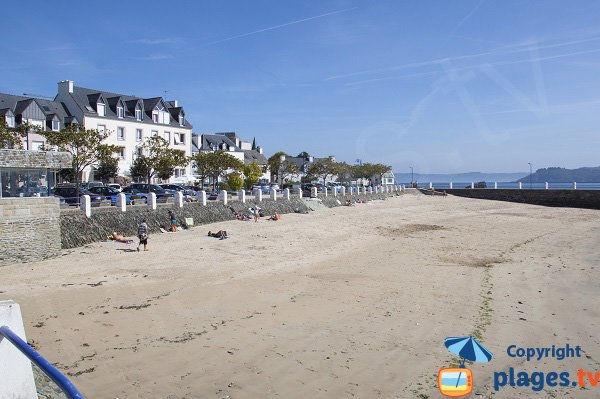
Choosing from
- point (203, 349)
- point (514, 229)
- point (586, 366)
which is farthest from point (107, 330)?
point (514, 229)

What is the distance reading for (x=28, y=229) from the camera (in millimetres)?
17391

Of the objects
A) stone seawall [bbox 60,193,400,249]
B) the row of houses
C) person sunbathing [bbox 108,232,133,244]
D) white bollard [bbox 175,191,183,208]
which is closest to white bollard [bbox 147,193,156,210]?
stone seawall [bbox 60,193,400,249]

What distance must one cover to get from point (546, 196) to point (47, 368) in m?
65.6

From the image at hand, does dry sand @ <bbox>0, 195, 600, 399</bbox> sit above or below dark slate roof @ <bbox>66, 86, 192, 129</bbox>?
below

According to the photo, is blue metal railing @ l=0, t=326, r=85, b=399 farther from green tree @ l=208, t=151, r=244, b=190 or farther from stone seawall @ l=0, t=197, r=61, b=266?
green tree @ l=208, t=151, r=244, b=190

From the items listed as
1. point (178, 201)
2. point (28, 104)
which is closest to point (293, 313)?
point (178, 201)

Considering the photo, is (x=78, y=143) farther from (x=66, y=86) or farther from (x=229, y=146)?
(x=229, y=146)

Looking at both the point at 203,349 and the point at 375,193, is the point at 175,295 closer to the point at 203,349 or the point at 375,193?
the point at 203,349

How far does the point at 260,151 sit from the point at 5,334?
8235cm

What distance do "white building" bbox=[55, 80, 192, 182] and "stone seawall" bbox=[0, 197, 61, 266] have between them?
2680 centimetres

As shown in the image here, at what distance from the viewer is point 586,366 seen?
8383mm

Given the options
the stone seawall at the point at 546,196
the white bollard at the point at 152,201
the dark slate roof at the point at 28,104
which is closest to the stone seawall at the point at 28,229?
the white bollard at the point at 152,201

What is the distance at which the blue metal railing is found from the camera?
9.27ft

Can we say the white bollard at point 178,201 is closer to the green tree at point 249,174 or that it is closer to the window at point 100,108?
→ the green tree at point 249,174
